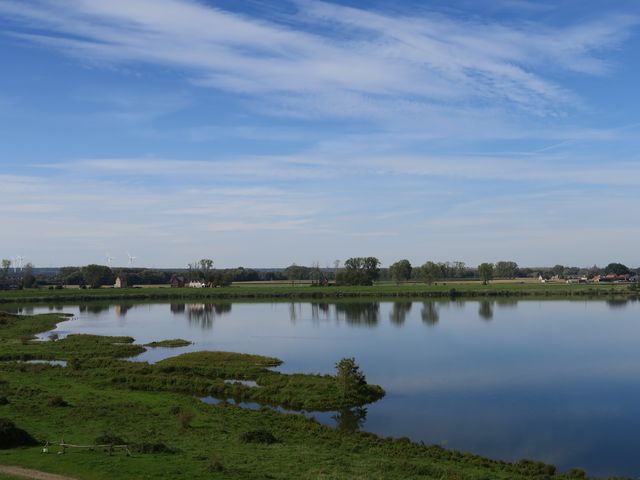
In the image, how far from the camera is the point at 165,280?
193m

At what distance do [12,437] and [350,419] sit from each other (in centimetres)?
1362

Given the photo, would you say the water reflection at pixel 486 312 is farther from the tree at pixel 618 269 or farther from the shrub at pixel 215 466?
the tree at pixel 618 269

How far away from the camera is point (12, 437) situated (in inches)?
696

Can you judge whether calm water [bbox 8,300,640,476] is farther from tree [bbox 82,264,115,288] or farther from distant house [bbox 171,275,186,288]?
distant house [bbox 171,275,186,288]

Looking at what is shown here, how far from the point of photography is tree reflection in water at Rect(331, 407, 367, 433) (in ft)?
79.4

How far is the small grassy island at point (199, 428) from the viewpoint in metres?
16.2

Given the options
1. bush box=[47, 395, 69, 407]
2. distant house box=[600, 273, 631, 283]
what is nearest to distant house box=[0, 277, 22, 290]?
bush box=[47, 395, 69, 407]

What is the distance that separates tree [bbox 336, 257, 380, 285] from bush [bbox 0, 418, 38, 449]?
138m

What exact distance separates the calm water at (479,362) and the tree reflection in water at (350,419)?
1.21ft

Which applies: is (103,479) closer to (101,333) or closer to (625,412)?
(625,412)

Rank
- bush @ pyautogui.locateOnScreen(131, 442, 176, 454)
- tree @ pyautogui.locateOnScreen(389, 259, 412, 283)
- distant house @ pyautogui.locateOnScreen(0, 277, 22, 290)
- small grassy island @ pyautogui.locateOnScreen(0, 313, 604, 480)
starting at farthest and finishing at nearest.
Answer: tree @ pyautogui.locateOnScreen(389, 259, 412, 283) < distant house @ pyautogui.locateOnScreen(0, 277, 22, 290) < bush @ pyautogui.locateOnScreen(131, 442, 176, 454) < small grassy island @ pyautogui.locateOnScreen(0, 313, 604, 480)

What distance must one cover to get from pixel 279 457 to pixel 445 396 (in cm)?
1389

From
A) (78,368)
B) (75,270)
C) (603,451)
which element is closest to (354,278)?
(75,270)

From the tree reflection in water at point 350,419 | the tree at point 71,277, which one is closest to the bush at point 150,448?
the tree reflection in water at point 350,419
